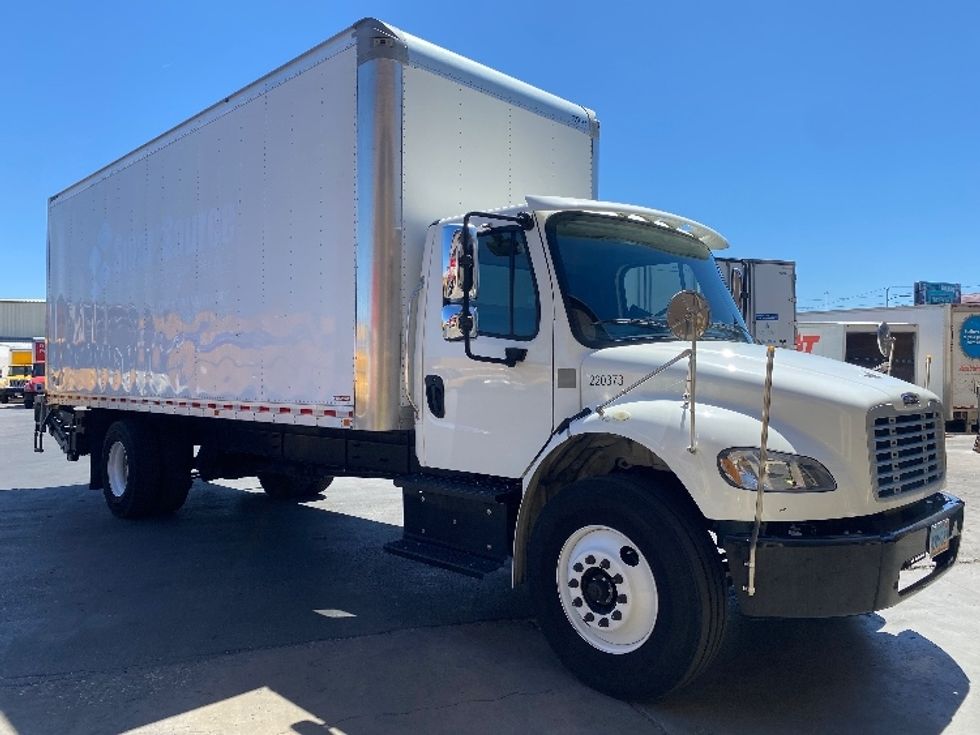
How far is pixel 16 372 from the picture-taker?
1385 inches

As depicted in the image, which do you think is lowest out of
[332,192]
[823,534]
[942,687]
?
[942,687]

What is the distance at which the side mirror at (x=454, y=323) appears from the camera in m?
4.61

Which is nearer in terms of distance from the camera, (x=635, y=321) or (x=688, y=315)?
(x=688, y=315)

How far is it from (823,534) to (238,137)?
530cm

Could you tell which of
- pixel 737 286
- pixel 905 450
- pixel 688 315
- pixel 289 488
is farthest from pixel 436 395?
pixel 289 488

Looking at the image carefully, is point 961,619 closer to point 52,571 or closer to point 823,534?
point 823,534

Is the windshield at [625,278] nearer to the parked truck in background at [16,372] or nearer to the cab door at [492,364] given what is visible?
the cab door at [492,364]

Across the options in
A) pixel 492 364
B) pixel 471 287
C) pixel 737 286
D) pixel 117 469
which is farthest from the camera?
pixel 117 469

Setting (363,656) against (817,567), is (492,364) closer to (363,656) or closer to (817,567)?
(363,656)

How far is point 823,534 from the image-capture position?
3.62 m

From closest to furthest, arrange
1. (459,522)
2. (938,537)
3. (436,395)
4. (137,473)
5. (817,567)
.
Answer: (817,567)
(938,537)
(459,522)
(436,395)
(137,473)

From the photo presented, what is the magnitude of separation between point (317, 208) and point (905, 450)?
397 cm

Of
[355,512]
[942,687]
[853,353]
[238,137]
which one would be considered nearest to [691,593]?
[942,687]

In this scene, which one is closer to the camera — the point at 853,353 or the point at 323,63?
the point at 323,63
